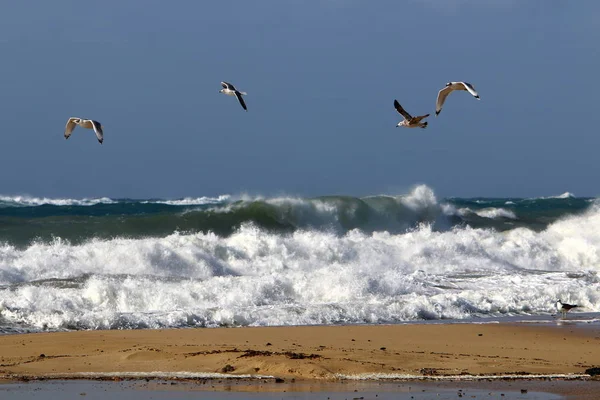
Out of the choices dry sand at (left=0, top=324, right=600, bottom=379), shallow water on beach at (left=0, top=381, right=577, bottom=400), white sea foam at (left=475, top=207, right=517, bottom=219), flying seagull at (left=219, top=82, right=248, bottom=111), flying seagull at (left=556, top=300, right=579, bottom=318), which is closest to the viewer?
shallow water on beach at (left=0, top=381, right=577, bottom=400)

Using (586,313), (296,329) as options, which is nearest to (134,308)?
(296,329)

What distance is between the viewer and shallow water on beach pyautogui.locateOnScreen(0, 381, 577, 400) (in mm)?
10531

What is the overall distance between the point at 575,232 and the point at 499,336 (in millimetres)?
19260

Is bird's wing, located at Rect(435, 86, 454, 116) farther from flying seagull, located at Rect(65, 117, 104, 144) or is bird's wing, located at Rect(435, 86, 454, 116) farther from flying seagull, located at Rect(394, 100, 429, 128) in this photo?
flying seagull, located at Rect(65, 117, 104, 144)

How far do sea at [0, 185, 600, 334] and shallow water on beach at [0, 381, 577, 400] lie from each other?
4.94 m

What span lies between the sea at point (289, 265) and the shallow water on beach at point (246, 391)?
195 inches

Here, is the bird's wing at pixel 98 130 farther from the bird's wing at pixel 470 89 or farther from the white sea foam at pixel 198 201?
the white sea foam at pixel 198 201

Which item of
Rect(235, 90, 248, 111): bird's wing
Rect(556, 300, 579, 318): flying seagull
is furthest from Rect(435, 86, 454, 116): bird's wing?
Rect(556, 300, 579, 318): flying seagull

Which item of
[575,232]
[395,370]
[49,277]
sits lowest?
[395,370]

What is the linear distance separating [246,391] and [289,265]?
46.5ft

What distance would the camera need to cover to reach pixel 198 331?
1539 cm

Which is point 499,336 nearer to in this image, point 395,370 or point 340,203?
point 395,370

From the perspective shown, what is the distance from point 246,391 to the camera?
10844mm

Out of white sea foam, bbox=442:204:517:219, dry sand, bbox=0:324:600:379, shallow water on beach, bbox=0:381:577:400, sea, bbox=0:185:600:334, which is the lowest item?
shallow water on beach, bbox=0:381:577:400
